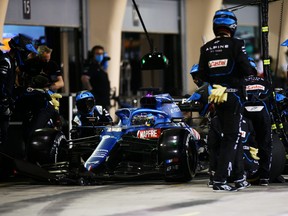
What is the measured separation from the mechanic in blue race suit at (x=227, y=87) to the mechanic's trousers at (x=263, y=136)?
29.5 inches

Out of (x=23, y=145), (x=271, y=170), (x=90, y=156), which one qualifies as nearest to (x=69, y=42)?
(x=23, y=145)

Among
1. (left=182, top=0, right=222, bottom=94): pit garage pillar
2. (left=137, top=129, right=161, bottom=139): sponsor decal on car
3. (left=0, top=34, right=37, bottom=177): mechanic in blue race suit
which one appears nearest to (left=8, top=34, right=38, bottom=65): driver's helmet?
(left=0, top=34, right=37, bottom=177): mechanic in blue race suit

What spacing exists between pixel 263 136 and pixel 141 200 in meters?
2.32

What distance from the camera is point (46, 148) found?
11.9m

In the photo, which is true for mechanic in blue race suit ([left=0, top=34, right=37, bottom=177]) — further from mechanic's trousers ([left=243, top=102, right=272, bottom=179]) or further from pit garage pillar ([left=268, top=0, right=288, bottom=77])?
pit garage pillar ([left=268, top=0, right=288, bottom=77])

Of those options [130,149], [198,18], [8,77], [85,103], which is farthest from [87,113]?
[198,18]

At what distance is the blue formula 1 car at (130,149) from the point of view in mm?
11258

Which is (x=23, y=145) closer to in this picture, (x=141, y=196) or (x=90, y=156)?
(x=90, y=156)

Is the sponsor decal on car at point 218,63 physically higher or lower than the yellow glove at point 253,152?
higher

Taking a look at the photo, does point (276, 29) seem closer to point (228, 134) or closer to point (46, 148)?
point (46, 148)

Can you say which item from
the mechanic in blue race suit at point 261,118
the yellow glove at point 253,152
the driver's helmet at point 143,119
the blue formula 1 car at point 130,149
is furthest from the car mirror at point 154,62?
the yellow glove at point 253,152

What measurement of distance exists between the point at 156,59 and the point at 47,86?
225cm

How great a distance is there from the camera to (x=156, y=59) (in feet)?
39.6

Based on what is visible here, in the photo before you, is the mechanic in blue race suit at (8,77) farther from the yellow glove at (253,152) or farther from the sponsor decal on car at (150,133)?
the yellow glove at (253,152)
